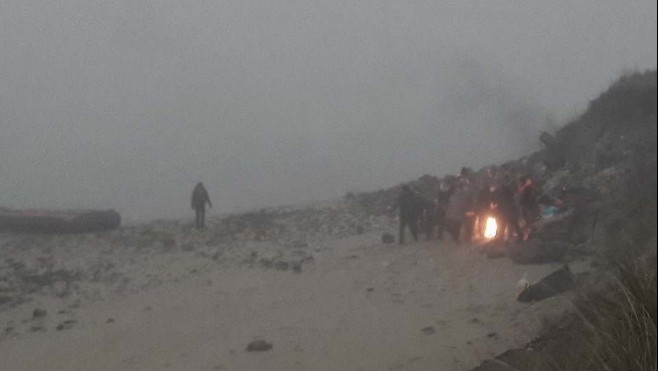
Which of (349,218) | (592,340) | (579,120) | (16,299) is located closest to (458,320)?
(592,340)

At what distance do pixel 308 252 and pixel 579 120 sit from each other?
7.19 metres

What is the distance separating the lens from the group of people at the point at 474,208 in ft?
36.9

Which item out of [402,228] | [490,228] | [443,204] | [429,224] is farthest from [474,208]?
[402,228]

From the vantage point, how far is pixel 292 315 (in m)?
9.08

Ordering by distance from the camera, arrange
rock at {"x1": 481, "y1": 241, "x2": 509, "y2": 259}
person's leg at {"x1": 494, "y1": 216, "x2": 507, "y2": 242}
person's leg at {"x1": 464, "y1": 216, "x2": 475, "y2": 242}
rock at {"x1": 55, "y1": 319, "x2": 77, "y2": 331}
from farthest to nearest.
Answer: person's leg at {"x1": 464, "y1": 216, "x2": 475, "y2": 242}
person's leg at {"x1": 494, "y1": 216, "x2": 507, "y2": 242}
rock at {"x1": 481, "y1": 241, "x2": 509, "y2": 259}
rock at {"x1": 55, "y1": 319, "x2": 77, "y2": 331}

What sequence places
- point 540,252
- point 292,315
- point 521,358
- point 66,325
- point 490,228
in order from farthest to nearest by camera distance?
point 490,228 → point 540,252 → point 66,325 → point 292,315 → point 521,358

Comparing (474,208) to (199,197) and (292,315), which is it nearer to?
(292,315)

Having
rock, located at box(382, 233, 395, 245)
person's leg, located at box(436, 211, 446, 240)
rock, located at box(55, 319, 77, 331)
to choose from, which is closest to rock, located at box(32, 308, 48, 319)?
rock, located at box(55, 319, 77, 331)

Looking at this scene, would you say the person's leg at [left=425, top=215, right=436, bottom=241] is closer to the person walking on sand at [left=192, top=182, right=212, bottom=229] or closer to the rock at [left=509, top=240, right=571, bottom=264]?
the rock at [left=509, top=240, right=571, bottom=264]

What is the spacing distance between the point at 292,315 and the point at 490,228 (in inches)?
185

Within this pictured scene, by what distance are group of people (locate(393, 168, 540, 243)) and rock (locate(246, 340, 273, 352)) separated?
489 cm

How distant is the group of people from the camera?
443 inches

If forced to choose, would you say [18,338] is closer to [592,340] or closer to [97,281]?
[97,281]

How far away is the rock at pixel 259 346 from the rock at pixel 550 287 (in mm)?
2873
